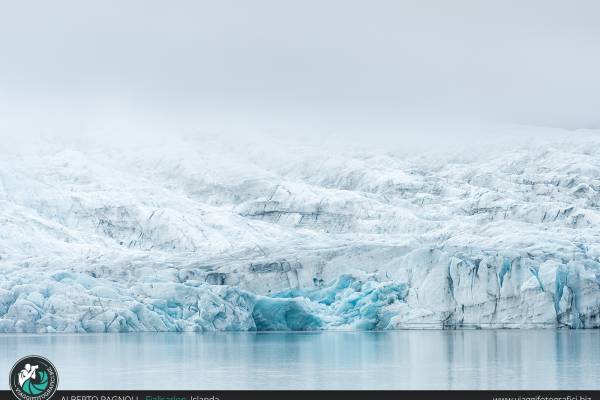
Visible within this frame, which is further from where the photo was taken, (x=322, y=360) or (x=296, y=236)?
(x=296, y=236)

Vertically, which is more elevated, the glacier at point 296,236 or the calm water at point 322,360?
the glacier at point 296,236

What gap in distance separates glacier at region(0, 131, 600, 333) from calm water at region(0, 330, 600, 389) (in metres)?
0.95

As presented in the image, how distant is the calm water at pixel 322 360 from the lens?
1856 centimetres

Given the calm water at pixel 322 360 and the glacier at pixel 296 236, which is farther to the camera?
the glacier at pixel 296 236

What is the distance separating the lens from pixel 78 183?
51094 millimetres

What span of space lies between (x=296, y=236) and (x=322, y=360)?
2172 cm

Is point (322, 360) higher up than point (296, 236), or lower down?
lower down

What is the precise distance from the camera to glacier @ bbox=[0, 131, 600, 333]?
3247 centimetres

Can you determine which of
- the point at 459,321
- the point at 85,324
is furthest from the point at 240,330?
the point at 459,321

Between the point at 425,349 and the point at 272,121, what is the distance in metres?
41.5

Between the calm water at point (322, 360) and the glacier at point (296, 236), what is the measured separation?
949 millimetres

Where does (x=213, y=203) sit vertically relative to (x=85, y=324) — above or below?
above

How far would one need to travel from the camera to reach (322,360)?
76.4 feet

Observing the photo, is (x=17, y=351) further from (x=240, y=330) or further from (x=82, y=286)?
(x=240, y=330)
